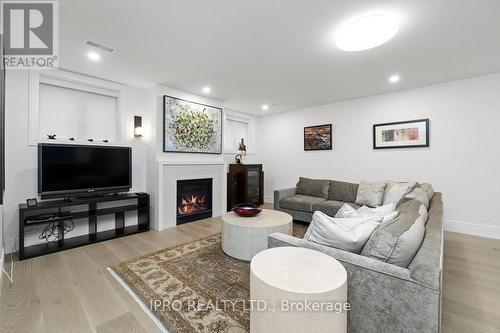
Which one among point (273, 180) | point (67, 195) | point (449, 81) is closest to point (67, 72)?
point (67, 195)

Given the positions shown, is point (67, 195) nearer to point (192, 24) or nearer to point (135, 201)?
point (135, 201)

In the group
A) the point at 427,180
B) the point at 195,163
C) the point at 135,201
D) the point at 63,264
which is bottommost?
the point at 63,264

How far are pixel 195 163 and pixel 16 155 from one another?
2399mm

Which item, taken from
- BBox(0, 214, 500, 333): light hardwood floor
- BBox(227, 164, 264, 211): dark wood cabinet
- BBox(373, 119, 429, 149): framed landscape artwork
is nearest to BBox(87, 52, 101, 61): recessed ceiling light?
BBox(0, 214, 500, 333): light hardwood floor

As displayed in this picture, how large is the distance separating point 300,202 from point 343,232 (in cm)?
256

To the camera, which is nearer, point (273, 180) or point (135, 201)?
point (135, 201)

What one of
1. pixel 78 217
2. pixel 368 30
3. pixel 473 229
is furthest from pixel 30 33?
pixel 473 229

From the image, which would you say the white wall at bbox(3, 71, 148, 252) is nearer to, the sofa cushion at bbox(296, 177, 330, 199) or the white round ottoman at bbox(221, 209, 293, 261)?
the white round ottoman at bbox(221, 209, 293, 261)

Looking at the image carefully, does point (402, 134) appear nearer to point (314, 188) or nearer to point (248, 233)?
point (314, 188)

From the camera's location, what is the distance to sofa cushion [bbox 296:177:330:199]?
167 inches

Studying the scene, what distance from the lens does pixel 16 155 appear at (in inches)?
111

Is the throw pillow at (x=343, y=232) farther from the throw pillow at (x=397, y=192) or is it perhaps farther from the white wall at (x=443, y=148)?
the white wall at (x=443, y=148)

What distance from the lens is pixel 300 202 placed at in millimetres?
3943

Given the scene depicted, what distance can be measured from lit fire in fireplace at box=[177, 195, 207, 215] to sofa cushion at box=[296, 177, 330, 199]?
2.01 meters
